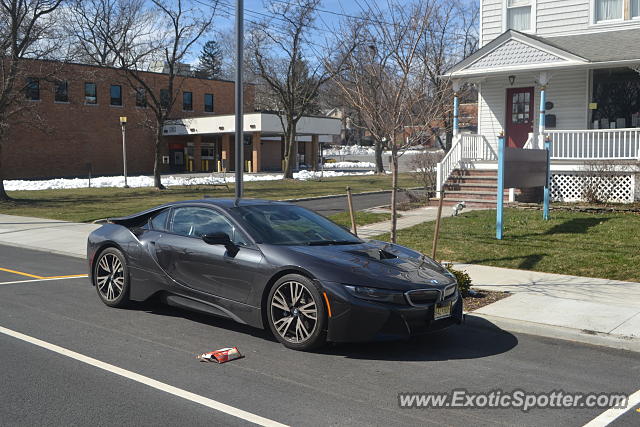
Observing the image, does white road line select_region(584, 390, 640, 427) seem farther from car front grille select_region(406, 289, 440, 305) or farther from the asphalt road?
car front grille select_region(406, 289, 440, 305)

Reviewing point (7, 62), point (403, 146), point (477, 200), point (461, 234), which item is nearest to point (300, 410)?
point (403, 146)

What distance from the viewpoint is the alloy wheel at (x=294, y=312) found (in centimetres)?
630

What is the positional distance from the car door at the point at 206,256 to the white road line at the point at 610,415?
338 cm

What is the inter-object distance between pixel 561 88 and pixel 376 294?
16985mm

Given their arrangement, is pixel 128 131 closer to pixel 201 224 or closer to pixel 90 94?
pixel 90 94

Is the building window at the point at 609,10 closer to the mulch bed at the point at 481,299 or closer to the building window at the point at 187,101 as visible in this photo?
the mulch bed at the point at 481,299

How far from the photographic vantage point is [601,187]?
683 inches

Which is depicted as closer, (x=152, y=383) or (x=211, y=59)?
(x=152, y=383)

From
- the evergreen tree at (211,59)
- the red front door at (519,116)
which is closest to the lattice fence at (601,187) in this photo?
the red front door at (519,116)

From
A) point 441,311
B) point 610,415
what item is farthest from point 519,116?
point 610,415

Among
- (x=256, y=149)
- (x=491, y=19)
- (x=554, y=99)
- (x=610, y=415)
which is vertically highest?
(x=491, y=19)

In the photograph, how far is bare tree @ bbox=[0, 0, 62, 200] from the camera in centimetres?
2675

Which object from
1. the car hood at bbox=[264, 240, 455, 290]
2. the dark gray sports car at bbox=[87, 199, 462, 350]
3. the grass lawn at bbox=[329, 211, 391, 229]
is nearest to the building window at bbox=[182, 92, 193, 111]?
the grass lawn at bbox=[329, 211, 391, 229]

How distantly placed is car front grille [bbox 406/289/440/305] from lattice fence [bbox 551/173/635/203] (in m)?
12.5
